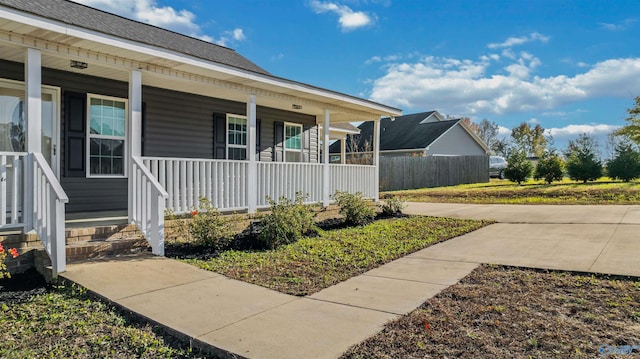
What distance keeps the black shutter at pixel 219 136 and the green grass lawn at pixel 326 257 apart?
347 centimetres

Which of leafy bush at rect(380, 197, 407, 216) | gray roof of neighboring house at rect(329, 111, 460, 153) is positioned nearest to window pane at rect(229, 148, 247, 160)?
leafy bush at rect(380, 197, 407, 216)

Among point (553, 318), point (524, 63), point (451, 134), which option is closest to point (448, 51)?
point (524, 63)

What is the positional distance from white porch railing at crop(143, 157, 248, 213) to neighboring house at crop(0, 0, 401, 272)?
0.03 m

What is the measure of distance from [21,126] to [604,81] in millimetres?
36523

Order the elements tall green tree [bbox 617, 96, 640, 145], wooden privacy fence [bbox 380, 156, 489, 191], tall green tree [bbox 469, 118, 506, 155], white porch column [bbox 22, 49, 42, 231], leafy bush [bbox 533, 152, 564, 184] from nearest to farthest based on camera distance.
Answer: white porch column [bbox 22, 49, 42, 231] < leafy bush [bbox 533, 152, 564, 184] < tall green tree [bbox 617, 96, 640, 145] < wooden privacy fence [bbox 380, 156, 489, 191] < tall green tree [bbox 469, 118, 506, 155]

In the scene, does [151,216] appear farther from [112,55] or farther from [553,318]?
[553,318]

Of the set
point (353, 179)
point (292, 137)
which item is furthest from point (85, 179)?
point (353, 179)

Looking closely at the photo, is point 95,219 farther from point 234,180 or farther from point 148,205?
point 234,180

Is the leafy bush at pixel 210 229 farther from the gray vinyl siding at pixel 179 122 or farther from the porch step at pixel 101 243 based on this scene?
the gray vinyl siding at pixel 179 122

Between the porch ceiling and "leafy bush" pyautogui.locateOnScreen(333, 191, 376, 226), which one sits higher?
the porch ceiling

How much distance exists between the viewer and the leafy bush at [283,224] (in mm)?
6812

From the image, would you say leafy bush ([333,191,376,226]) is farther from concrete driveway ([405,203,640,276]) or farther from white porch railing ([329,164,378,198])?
concrete driveway ([405,203,640,276])

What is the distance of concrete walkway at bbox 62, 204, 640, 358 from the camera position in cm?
322

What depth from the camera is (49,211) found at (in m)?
4.95
